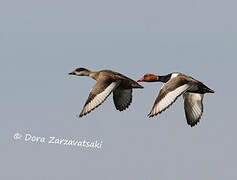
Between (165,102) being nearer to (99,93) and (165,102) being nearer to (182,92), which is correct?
(182,92)

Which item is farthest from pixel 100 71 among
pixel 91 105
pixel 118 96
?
pixel 91 105

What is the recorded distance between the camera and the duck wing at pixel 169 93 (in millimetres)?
26844

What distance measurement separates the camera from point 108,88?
29469mm

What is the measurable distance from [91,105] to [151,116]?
3.32 m

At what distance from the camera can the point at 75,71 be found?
114 feet

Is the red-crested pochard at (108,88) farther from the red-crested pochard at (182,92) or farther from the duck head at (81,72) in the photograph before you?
the red-crested pochard at (182,92)

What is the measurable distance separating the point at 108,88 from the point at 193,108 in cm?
479

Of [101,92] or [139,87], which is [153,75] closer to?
[139,87]

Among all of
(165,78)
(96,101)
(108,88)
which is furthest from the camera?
(165,78)

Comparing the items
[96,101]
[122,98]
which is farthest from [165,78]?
[96,101]

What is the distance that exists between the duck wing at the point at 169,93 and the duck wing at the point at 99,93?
2.77 m

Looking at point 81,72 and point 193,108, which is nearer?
point 193,108

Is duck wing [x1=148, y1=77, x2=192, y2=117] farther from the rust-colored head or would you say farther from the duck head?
the duck head

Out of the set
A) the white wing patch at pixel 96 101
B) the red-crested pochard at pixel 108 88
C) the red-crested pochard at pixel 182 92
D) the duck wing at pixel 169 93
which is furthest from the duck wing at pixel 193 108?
the white wing patch at pixel 96 101
